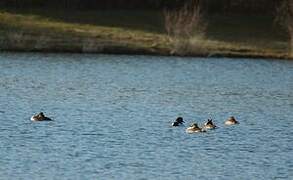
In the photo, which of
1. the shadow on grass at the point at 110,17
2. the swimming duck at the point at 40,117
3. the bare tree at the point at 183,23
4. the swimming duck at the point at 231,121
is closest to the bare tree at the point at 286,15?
the bare tree at the point at 183,23

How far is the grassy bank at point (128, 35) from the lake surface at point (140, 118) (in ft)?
17.9

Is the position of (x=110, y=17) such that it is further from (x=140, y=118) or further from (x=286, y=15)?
(x=140, y=118)

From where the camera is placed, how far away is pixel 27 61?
69062 mm

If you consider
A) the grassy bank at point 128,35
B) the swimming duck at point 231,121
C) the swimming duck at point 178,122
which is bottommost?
the grassy bank at point 128,35

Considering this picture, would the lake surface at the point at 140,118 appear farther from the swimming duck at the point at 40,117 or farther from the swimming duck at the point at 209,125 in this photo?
the swimming duck at the point at 209,125

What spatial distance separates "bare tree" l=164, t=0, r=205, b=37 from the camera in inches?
3086

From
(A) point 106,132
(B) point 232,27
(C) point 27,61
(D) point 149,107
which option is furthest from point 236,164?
(B) point 232,27

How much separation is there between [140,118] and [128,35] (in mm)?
41493

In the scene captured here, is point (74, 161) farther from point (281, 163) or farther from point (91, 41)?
point (91, 41)

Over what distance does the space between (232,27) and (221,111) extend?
45734 millimetres

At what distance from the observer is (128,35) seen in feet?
272

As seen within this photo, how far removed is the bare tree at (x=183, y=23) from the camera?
7838 centimetres

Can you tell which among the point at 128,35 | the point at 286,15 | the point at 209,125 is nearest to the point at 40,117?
the point at 209,125

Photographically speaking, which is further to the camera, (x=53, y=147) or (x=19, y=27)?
(x=19, y=27)
